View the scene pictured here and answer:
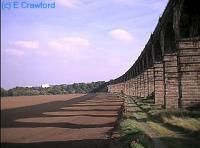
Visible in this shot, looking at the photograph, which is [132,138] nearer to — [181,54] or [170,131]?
[170,131]

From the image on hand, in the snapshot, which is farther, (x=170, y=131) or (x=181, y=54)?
(x=181, y=54)

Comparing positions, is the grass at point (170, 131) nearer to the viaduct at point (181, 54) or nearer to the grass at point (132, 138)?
the grass at point (132, 138)

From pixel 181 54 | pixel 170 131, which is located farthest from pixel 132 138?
pixel 181 54

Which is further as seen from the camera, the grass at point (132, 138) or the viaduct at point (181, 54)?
the viaduct at point (181, 54)

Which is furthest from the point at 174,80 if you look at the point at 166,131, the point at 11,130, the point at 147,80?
the point at 147,80

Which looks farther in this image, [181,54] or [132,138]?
[181,54]

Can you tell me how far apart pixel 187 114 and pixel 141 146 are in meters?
9.73

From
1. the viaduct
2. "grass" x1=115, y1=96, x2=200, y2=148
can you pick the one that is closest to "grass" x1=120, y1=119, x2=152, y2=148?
"grass" x1=115, y1=96, x2=200, y2=148

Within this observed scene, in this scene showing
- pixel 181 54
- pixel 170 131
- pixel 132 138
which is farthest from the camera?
pixel 181 54

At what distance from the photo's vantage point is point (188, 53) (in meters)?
22.9

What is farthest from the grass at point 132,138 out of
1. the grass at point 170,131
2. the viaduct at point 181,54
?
the viaduct at point 181,54

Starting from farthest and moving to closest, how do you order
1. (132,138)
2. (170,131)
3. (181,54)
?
1. (181,54)
2. (170,131)
3. (132,138)

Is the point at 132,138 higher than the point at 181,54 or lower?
lower

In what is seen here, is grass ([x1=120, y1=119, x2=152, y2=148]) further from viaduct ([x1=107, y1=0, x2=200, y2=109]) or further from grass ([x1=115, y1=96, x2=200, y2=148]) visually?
viaduct ([x1=107, y1=0, x2=200, y2=109])
